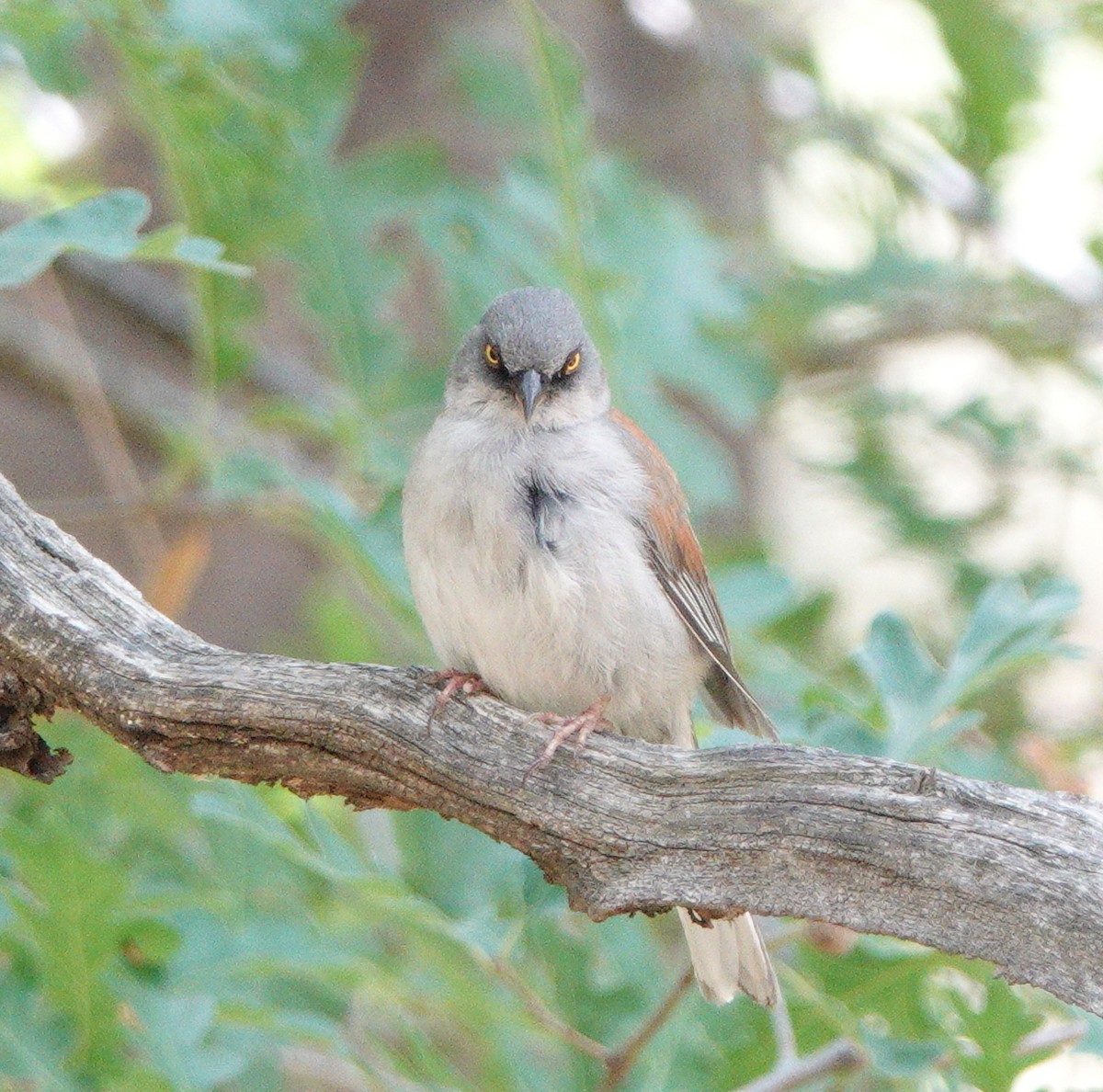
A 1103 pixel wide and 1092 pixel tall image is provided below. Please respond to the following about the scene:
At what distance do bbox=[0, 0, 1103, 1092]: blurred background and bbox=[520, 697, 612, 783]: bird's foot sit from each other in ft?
1.38

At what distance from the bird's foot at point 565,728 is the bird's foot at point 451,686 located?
0.17 m

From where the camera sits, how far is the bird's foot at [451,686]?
3209mm

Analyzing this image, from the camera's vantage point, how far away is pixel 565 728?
327 cm

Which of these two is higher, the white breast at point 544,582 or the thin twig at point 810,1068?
the white breast at point 544,582

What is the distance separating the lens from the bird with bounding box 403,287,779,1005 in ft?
12.8

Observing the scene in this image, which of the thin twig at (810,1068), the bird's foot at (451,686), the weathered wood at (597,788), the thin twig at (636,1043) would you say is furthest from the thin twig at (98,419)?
the thin twig at (810,1068)

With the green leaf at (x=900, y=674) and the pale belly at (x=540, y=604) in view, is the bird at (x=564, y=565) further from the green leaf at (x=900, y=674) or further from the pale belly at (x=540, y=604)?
the green leaf at (x=900, y=674)

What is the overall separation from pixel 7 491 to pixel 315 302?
7.19 ft

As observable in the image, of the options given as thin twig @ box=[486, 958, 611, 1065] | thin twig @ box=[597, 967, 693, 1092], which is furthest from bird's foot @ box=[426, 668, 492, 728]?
thin twig @ box=[597, 967, 693, 1092]

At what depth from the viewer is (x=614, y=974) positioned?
14.8 ft

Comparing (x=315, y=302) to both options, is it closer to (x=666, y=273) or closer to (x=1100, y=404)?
(x=666, y=273)

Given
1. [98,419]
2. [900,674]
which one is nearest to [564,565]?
[900,674]

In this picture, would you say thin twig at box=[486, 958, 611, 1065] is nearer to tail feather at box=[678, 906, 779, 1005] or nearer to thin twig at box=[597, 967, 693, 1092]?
thin twig at box=[597, 967, 693, 1092]

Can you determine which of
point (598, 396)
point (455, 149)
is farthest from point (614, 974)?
point (455, 149)
